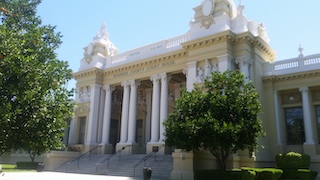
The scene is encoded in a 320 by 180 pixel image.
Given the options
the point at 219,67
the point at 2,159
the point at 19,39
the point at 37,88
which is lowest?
the point at 2,159

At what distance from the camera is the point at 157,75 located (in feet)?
93.6

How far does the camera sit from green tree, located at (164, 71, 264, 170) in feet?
53.9

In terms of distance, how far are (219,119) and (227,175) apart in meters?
2.97

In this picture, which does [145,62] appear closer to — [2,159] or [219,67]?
[219,67]

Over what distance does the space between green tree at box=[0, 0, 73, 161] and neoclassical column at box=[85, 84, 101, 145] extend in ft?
54.5

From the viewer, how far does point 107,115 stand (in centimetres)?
3162

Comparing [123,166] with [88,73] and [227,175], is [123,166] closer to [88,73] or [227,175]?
[227,175]

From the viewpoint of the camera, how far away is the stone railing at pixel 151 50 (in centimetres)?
2834

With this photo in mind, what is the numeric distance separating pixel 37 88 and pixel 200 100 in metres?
8.94

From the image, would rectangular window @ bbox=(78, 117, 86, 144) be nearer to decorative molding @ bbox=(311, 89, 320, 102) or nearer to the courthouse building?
the courthouse building

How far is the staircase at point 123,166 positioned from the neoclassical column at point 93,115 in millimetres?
2480

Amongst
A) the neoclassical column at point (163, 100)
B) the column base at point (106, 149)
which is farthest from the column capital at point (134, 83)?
the column base at point (106, 149)

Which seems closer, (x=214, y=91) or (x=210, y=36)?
(x=214, y=91)

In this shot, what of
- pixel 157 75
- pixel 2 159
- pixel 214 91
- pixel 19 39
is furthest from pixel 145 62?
pixel 2 159
